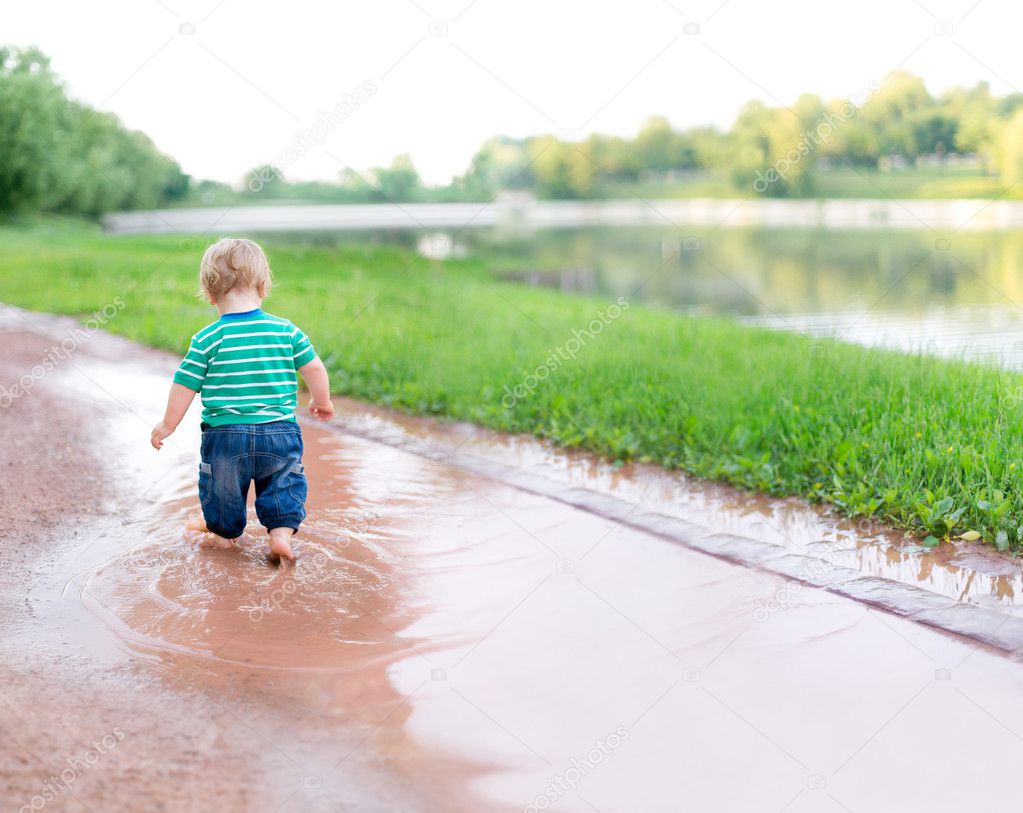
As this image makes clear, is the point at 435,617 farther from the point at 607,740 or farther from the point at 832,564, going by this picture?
the point at 832,564

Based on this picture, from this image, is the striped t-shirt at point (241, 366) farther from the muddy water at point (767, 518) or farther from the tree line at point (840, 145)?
the tree line at point (840, 145)

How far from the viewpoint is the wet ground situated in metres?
2.30

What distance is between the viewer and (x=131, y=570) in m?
3.61

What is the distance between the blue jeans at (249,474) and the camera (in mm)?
3617
